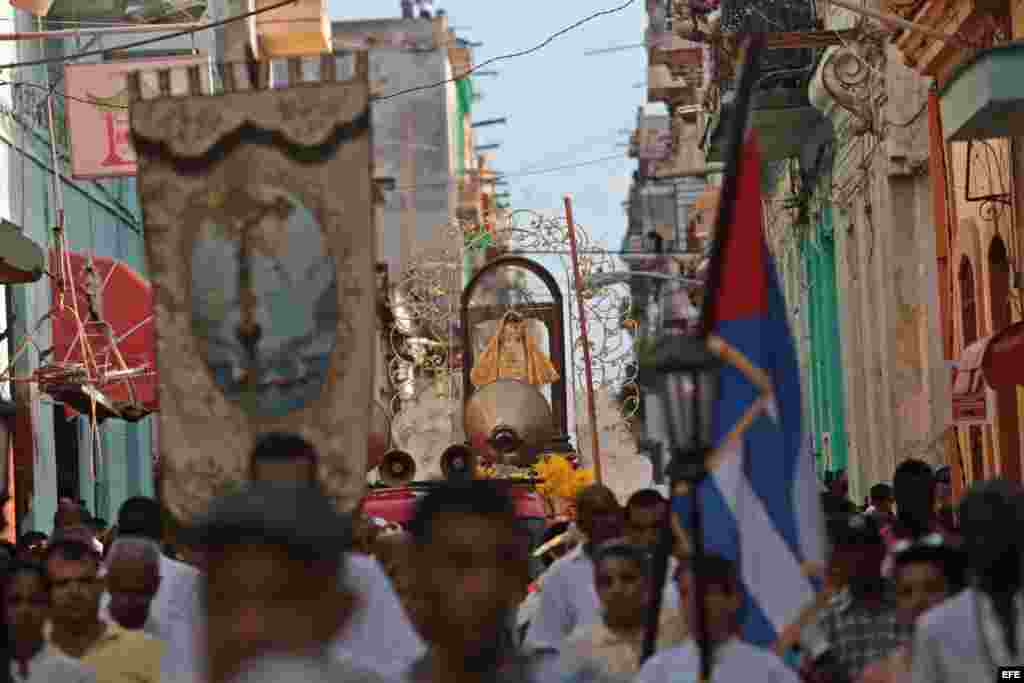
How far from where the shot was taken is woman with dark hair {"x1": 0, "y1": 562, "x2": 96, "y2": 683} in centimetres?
846

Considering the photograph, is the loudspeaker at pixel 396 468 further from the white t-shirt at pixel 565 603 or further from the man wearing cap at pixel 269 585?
the man wearing cap at pixel 269 585

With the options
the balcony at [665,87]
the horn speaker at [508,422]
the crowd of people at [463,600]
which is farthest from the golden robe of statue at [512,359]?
the balcony at [665,87]

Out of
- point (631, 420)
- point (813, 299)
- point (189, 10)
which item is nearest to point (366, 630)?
point (631, 420)

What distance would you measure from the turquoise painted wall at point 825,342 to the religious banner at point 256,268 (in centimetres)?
2267

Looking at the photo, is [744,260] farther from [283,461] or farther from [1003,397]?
[1003,397]

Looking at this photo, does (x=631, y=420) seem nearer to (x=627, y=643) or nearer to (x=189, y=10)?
(x=189, y=10)

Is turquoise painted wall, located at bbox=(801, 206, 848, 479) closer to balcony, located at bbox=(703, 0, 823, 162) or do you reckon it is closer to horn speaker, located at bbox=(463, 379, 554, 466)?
balcony, located at bbox=(703, 0, 823, 162)

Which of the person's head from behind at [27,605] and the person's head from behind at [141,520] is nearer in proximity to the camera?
the person's head from behind at [27,605]

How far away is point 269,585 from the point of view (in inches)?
182

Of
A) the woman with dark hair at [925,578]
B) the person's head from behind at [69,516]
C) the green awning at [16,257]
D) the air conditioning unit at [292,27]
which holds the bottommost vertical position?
the person's head from behind at [69,516]

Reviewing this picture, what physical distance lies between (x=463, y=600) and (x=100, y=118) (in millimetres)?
20959

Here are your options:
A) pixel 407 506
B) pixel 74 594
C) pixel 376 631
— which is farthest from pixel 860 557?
pixel 407 506

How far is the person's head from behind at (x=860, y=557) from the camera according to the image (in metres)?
9.46

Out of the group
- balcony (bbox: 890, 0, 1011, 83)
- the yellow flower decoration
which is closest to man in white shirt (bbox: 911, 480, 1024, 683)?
balcony (bbox: 890, 0, 1011, 83)
